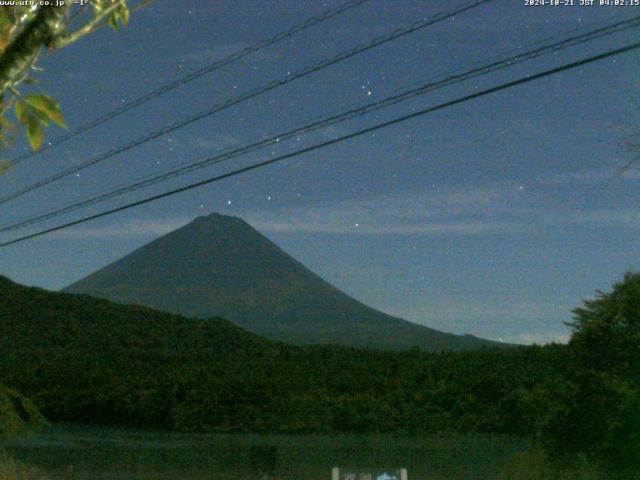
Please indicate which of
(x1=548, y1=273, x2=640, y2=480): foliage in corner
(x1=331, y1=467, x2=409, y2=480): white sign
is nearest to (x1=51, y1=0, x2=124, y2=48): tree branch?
(x1=331, y1=467, x2=409, y2=480): white sign

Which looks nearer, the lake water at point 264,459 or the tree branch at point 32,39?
the tree branch at point 32,39

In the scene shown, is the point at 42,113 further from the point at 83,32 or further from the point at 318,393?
the point at 318,393

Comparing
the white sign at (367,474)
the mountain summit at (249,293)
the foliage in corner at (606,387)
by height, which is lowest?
the white sign at (367,474)

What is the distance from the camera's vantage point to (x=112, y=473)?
19.5m

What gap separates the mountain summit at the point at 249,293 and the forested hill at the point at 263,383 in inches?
1720

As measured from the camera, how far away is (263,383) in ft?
94.6

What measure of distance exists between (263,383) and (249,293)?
131 metres

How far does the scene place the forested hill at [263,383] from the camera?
81.7 feet

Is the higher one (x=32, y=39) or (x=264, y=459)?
(x=32, y=39)

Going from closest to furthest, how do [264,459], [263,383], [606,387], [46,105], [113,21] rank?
[46,105]
[113,21]
[606,387]
[264,459]
[263,383]

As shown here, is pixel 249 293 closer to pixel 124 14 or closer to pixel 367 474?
pixel 367 474

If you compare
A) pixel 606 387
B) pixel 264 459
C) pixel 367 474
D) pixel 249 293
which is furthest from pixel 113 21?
pixel 249 293

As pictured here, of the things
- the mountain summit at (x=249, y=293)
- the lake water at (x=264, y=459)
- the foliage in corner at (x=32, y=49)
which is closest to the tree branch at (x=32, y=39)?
the foliage in corner at (x=32, y=49)

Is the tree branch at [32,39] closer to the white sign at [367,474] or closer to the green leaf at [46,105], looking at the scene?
the green leaf at [46,105]
